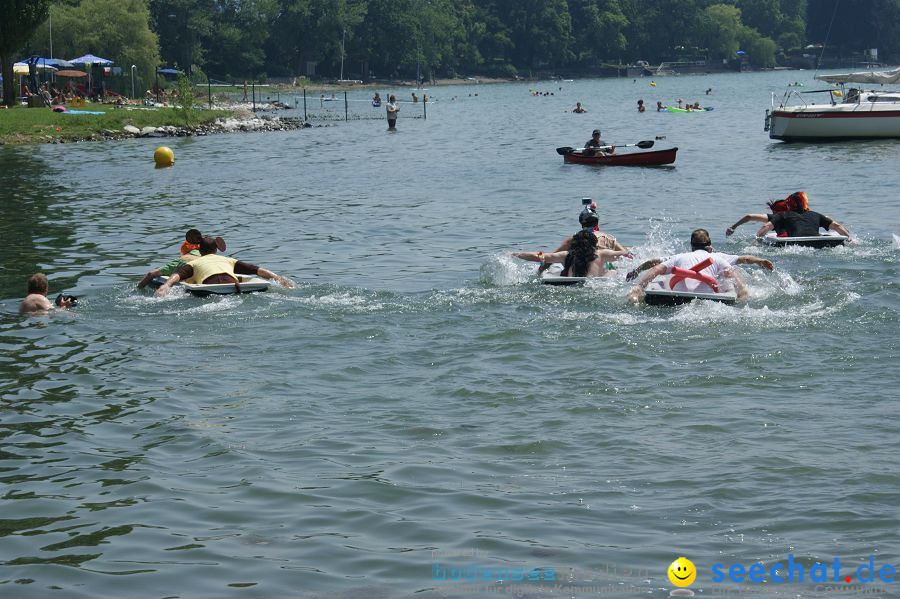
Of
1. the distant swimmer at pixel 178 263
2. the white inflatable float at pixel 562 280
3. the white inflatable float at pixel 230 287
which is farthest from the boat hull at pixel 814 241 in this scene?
the distant swimmer at pixel 178 263

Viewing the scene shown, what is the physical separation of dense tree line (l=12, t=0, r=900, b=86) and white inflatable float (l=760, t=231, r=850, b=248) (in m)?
71.6

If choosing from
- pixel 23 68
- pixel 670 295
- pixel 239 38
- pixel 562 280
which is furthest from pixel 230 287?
pixel 239 38

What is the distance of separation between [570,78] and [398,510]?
19142 cm

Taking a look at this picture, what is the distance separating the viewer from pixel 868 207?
27.1 meters

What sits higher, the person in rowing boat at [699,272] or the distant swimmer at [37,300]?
the person in rowing boat at [699,272]

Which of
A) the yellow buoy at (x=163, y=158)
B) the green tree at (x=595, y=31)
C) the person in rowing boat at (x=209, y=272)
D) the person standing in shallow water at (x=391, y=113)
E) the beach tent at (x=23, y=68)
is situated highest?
the green tree at (x=595, y=31)

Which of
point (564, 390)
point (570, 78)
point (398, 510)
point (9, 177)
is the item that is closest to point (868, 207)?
point (564, 390)

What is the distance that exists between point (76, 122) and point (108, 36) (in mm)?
30934

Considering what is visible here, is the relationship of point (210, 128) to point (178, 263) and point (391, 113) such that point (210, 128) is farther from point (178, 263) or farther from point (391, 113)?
point (178, 263)

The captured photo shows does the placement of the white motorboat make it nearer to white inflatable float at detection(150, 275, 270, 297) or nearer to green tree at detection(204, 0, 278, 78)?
white inflatable float at detection(150, 275, 270, 297)

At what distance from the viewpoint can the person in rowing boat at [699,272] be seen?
15.3 meters

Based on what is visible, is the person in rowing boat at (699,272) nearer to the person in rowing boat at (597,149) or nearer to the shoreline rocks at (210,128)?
the person in rowing boat at (597,149)

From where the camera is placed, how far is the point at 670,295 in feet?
50.1

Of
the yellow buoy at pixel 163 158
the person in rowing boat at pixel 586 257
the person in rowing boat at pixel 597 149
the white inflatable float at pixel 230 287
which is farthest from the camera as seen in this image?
the yellow buoy at pixel 163 158
